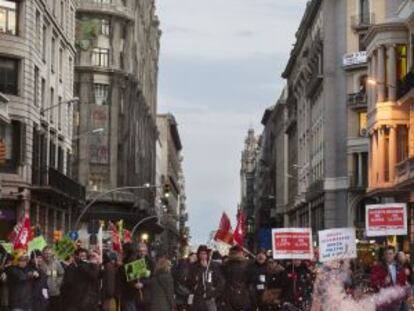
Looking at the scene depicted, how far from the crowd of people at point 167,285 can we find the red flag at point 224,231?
5087 mm

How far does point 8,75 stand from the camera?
49.1 meters

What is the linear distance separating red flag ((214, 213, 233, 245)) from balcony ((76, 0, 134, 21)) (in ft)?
200

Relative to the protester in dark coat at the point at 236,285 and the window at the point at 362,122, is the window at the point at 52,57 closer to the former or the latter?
the window at the point at 362,122

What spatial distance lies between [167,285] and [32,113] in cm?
3438

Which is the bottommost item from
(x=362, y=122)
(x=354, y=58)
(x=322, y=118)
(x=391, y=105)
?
(x=391, y=105)

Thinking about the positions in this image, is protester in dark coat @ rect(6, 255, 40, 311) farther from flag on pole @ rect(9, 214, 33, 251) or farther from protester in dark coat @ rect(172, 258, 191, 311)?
flag on pole @ rect(9, 214, 33, 251)

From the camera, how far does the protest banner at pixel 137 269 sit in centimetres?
1888

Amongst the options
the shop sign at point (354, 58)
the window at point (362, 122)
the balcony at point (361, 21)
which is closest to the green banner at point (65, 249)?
the window at point (362, 122)

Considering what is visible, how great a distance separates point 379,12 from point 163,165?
10491cm

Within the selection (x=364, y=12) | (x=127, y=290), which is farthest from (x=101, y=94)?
(x=127, y=290)

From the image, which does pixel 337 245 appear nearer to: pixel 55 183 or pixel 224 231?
pixel 224 231

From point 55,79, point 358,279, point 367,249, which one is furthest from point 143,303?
point 55,79

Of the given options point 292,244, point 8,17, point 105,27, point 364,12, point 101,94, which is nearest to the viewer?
point 292,244

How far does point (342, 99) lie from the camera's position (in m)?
78.7
